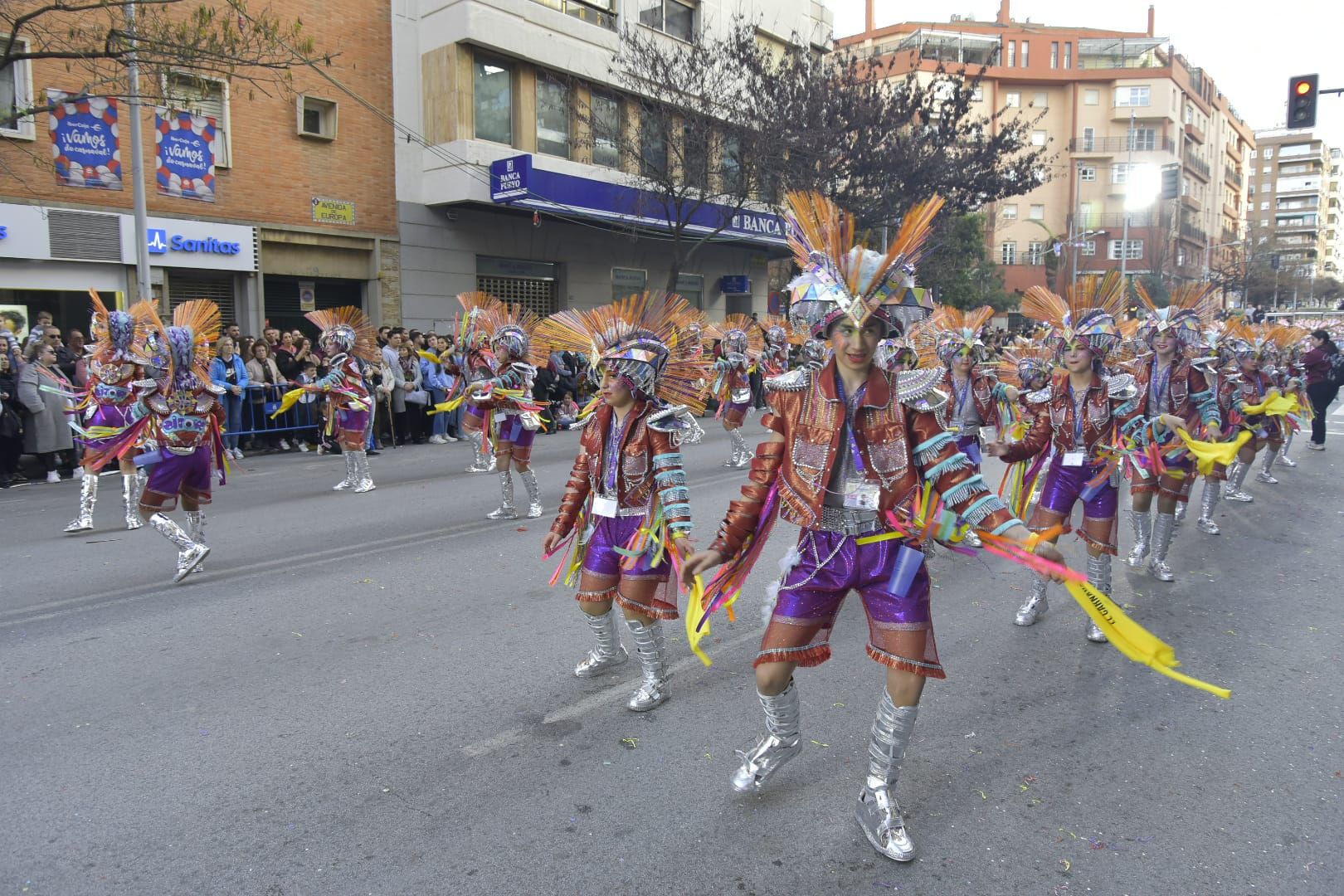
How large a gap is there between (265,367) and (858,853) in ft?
42.4

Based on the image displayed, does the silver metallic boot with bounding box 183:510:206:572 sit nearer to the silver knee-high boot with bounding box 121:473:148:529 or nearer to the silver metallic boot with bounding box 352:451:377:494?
the silver knee-high boot with bounding box 121:473:148:529

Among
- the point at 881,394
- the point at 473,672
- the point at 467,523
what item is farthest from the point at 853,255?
the point at 467,523

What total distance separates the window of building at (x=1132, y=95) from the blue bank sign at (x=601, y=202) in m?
49.9

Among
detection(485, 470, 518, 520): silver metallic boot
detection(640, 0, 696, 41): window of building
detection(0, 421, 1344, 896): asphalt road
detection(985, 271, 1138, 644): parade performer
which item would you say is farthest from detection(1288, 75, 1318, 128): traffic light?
detection(485, 470, 518, 520): silver metallic boot

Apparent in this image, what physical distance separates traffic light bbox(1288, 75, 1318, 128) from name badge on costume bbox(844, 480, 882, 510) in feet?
58.9

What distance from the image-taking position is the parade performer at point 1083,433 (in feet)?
18.0

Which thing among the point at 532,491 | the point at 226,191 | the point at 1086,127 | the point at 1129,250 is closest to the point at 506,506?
the point at 532,491

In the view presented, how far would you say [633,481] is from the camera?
4438mm

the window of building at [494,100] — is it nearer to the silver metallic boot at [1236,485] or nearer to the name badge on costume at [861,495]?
the silver metallic boot at [1236,485]

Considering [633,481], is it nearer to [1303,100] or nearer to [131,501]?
[131,501]

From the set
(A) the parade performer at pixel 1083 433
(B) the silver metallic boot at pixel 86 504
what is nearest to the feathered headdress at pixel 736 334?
(A) the parade performer at pixel 1083 433

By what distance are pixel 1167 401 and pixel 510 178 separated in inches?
615

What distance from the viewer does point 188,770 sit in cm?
372

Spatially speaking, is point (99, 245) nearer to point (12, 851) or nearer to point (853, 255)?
point (12, 851)
